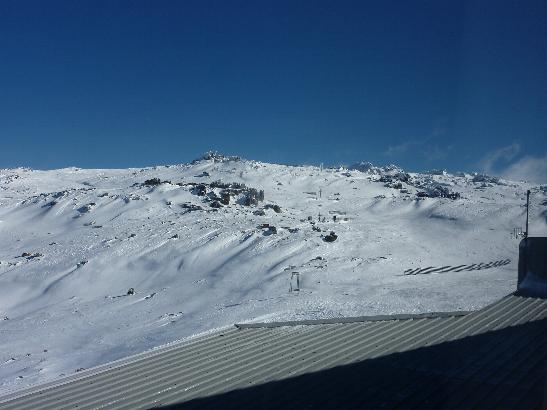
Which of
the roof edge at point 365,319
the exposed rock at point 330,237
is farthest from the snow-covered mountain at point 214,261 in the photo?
the roof edge at point 365,319

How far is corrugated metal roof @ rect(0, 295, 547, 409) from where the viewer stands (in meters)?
6.25

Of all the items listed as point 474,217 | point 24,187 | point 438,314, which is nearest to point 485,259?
point 474,217

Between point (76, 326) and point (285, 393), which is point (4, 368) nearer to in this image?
point (76, 326)

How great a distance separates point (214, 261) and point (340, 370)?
21050 mm

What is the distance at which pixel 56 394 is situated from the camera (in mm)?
7195

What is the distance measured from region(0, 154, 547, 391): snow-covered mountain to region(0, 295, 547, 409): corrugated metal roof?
12.3 feet

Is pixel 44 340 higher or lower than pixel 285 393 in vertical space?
lower

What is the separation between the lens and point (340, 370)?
7.34 meters

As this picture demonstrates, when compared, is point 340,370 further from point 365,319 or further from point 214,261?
point 214,261

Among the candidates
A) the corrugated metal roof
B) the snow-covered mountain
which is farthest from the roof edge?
the snow-covered mountain

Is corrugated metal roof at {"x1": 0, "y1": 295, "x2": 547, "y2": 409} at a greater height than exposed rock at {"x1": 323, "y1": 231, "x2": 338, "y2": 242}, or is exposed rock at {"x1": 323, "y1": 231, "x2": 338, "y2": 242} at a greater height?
exposed rock at {"x1": 323, "y1": 231, "x2": 338, "y2": 242}

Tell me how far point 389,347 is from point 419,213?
129 feet

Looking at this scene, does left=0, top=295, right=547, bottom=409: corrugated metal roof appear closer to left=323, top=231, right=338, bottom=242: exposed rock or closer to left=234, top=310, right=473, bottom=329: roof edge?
left=234, top=310, right=473, bottom=329: roof edge

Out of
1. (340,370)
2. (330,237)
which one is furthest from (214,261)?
(340,370)
